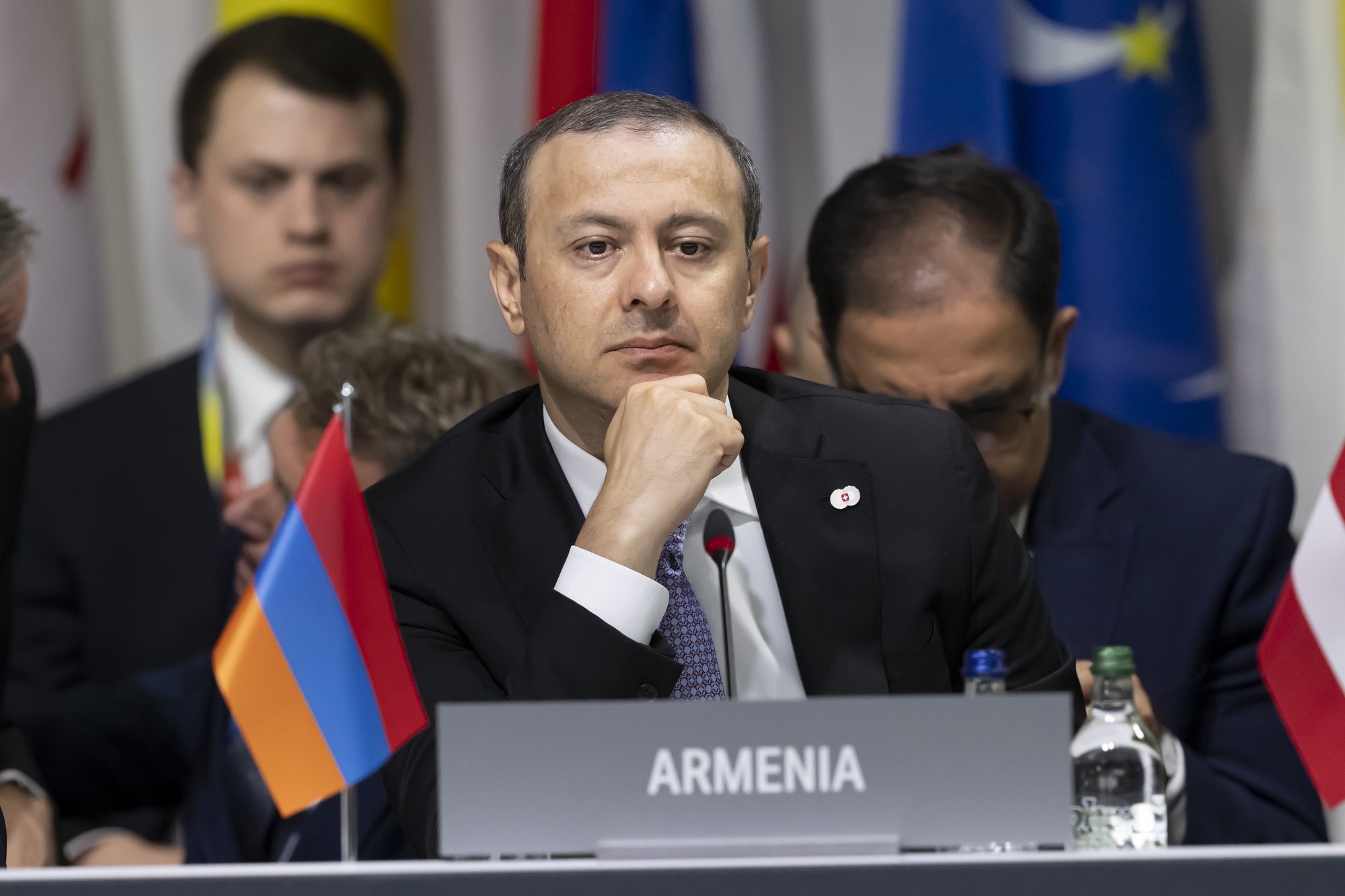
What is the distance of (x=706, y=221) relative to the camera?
179 cm

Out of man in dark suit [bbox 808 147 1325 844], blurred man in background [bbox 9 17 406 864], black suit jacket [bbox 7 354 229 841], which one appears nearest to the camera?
man in dark suit [bbox 808 147 1325 844]

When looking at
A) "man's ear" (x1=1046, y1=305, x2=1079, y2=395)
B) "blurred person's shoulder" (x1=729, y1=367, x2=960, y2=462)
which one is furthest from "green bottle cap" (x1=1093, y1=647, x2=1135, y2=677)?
"man's ear" (x1=1046, y1=305, x2=1079, y2=395)

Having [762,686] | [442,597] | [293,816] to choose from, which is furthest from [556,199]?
[293,816]

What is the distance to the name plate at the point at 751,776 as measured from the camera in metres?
1.29

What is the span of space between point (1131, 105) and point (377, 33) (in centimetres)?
160

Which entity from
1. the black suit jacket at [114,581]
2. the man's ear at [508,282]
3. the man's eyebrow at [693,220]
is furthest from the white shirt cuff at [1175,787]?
the black suit jacket at [114,581]

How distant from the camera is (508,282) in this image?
76.4 inches

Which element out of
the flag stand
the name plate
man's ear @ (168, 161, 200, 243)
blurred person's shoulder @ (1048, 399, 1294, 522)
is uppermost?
man's ear @ (168, 161, 200, 243)

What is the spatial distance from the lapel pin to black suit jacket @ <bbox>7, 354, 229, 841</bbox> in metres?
1.51

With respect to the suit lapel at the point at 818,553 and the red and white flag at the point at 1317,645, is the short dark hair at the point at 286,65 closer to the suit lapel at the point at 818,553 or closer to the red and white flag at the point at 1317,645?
the suit lapel at the point at 818,553

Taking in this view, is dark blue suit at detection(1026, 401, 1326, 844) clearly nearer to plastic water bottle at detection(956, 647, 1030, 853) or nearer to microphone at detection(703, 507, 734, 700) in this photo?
plastic water bottle at detection(956, 647, 1030, 853)

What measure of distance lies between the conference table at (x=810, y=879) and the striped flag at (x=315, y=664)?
13.0 inches

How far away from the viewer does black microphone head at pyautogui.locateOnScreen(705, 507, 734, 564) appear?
1.61m

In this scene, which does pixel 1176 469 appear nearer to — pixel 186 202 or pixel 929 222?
pixel 929 222
